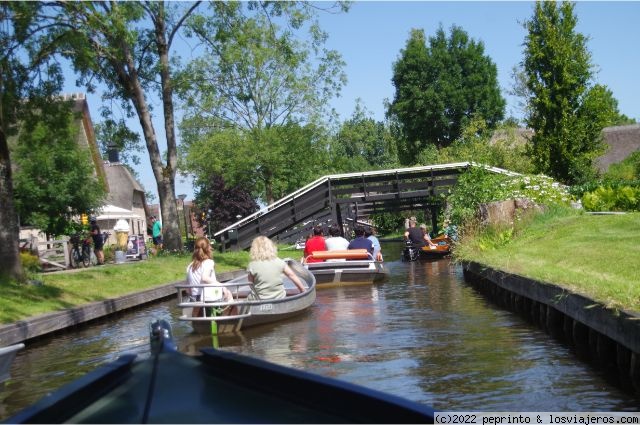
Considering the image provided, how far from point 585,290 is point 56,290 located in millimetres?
11075

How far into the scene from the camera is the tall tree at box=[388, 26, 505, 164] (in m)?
61.7

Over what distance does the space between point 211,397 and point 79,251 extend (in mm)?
26815

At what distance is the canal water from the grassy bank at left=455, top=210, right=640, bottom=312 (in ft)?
2.83

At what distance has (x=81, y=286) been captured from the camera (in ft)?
59.5

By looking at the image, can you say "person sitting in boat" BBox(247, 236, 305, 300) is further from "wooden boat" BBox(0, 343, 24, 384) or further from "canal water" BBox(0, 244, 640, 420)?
"wooden boat" BBox(0, 343, 24, 384)

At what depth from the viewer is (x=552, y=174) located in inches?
1297

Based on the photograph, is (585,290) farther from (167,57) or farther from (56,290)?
(167,57)

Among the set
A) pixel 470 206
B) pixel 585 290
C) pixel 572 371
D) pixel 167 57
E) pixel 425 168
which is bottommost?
pixel 572 371

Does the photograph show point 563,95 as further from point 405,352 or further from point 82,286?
point 405,352

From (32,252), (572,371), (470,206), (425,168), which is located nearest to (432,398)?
(572,371)

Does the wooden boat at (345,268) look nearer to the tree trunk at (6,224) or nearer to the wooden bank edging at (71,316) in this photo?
the wooden bank edging at (71,316)

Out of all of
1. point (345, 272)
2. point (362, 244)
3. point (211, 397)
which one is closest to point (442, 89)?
point (362, 244)

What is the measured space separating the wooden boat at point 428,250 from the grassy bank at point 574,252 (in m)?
8.16

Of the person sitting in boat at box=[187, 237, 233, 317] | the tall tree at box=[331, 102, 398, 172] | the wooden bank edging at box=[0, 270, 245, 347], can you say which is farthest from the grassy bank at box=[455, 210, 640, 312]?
the tall tree at box=[331, 102, 398, 172]
